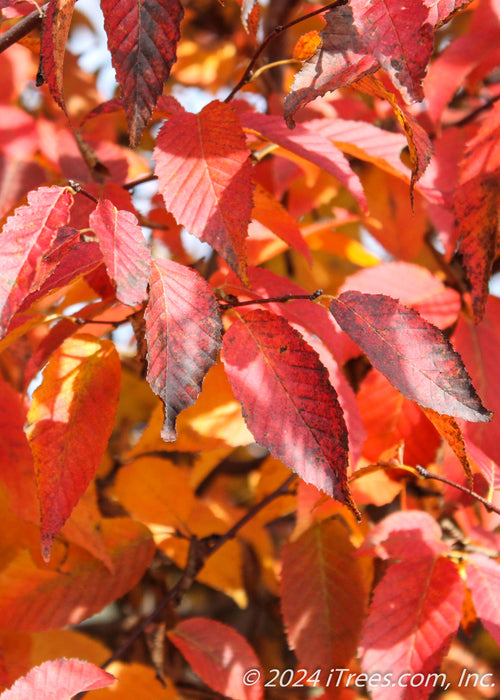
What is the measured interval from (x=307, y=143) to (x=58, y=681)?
0.49 m

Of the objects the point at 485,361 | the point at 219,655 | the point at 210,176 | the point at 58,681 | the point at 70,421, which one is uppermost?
the point at 210,176

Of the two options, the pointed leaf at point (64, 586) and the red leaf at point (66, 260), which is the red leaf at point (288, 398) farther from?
the pointed leaf at point (64, 586)

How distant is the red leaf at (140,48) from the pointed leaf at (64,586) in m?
0.51

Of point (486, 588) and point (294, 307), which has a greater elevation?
point (294, 307)

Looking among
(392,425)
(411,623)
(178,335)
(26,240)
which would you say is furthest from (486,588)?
(26,240)

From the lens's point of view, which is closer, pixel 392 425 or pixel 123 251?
pixel 123 251

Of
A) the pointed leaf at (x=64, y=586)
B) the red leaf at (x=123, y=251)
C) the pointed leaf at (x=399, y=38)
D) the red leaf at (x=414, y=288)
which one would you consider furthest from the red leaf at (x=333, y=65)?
the pointed leaf at (x=64, y=586)

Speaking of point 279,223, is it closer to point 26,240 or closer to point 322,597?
point 26,240

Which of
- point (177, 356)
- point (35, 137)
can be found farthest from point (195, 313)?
point (35, 137)

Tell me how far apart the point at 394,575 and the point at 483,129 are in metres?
0.45

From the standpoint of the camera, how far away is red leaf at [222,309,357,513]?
41cm

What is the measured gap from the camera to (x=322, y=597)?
0.70 metres

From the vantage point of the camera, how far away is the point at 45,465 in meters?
0.50

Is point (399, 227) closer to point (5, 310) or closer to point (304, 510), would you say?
point (304, 510)
